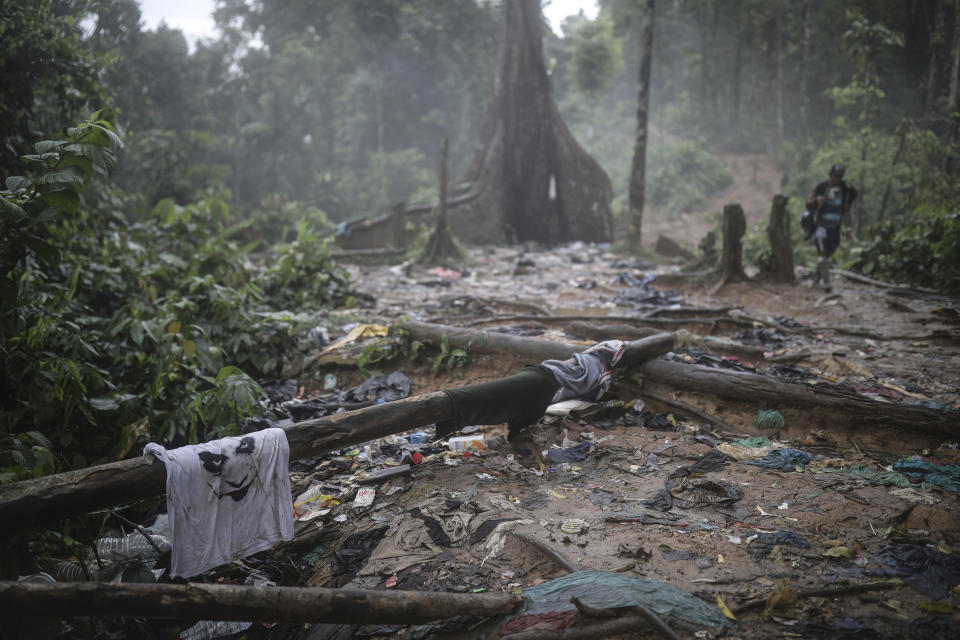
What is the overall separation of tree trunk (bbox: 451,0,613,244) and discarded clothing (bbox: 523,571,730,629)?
43.4 feet

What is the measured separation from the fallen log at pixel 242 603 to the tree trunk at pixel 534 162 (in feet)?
43.9

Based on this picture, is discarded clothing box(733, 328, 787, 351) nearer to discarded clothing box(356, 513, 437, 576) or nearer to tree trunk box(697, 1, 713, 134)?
discarded clothing box(356, 513, 437, 576)

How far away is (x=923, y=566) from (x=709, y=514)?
2.67ft

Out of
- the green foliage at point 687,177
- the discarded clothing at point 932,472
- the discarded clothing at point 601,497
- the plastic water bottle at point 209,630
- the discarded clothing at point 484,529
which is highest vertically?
the green foliage at point 687,177

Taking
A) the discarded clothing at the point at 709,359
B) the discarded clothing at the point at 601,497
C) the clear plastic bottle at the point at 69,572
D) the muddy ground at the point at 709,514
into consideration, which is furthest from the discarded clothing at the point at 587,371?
the clear plastic bottle at the point at 69,572

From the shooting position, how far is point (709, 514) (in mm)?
2717

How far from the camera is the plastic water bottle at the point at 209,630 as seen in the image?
2.47m

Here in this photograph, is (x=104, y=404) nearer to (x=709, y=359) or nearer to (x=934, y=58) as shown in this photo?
(x=709, y=359)

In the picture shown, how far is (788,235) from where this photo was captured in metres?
8.02

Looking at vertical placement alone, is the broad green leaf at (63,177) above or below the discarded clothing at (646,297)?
above

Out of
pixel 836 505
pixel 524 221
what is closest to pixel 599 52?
pixel 524 221

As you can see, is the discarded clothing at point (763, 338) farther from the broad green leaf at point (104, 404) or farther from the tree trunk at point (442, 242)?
the tree trunk at point (442, 242)

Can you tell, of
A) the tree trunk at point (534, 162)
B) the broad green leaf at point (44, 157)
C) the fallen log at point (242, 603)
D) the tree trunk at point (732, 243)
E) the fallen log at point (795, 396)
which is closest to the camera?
the fallen log at point (242, 603)

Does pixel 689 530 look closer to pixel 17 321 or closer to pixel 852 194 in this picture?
pixel 17 321
